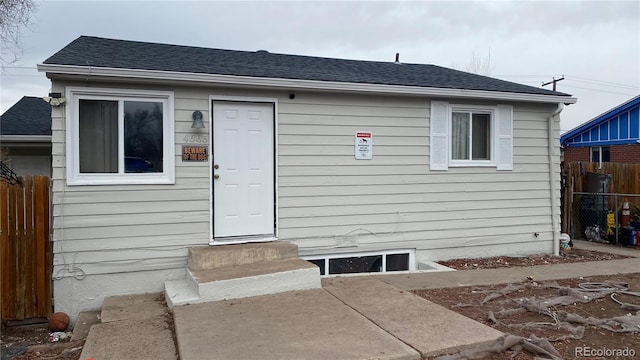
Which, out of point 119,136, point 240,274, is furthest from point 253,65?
point 240,274

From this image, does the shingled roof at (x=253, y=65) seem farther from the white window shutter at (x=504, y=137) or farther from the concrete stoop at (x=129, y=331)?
the concrete stoop at (x=129, y=331)

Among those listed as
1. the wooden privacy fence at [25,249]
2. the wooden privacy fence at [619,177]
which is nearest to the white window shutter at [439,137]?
the wooden privacy fence at [619,177]

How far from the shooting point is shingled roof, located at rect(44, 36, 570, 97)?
6180 millimetres

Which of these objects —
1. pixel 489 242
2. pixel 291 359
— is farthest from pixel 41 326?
pixel 489 242

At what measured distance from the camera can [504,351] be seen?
13.1 ft

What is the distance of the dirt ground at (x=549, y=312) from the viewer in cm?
418

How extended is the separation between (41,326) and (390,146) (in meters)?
5.36

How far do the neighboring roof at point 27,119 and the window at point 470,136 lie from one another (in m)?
9.35

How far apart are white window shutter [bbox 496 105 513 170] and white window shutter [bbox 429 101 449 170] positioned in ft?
3.38

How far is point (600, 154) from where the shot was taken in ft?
63.6

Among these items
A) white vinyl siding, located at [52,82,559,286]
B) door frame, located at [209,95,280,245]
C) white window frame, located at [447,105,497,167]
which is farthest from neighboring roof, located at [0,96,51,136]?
white window frame, located at [447,105,497,167]

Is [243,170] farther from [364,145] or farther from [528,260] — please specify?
[528,260]

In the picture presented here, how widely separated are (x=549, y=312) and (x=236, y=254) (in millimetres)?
3666

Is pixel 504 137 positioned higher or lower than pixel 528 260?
higher
